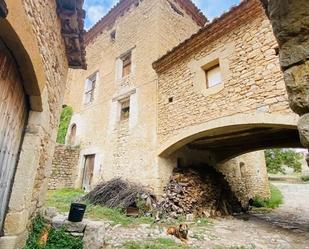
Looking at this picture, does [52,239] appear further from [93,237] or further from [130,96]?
[130,96]

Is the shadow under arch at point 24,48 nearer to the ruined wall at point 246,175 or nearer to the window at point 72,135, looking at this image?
the ruined wall at point 246,175

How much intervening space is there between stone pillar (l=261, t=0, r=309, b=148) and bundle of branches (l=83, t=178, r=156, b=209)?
589 cm

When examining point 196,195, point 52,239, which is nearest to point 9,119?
point 52,239

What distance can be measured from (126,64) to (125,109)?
2105mm

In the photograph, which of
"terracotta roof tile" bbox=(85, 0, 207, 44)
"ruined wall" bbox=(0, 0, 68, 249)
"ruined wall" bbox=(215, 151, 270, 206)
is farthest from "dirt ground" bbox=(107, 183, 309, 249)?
"terracotta roof tile" bbox=(85, 0, 207, 44)

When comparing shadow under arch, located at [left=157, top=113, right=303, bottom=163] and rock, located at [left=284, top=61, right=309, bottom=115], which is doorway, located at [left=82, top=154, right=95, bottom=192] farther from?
rock, located at [left=284, top=61, right=309, bottom=115]

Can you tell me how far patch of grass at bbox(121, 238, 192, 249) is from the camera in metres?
3.71

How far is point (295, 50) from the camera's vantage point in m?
1.05

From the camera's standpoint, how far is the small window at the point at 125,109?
907cm

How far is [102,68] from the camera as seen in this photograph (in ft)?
35.7

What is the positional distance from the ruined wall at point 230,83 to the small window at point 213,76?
16 cm

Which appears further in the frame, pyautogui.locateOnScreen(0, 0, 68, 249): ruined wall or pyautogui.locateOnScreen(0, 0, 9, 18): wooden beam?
pyautogui.locateOnScreen(0, 0, 68, 249): ruined wall

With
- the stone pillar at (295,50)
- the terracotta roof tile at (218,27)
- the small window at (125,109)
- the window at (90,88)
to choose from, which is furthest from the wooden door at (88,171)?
the stone pillar at (295,50)

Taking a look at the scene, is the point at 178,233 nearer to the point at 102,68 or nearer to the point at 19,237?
the point at 19,237
